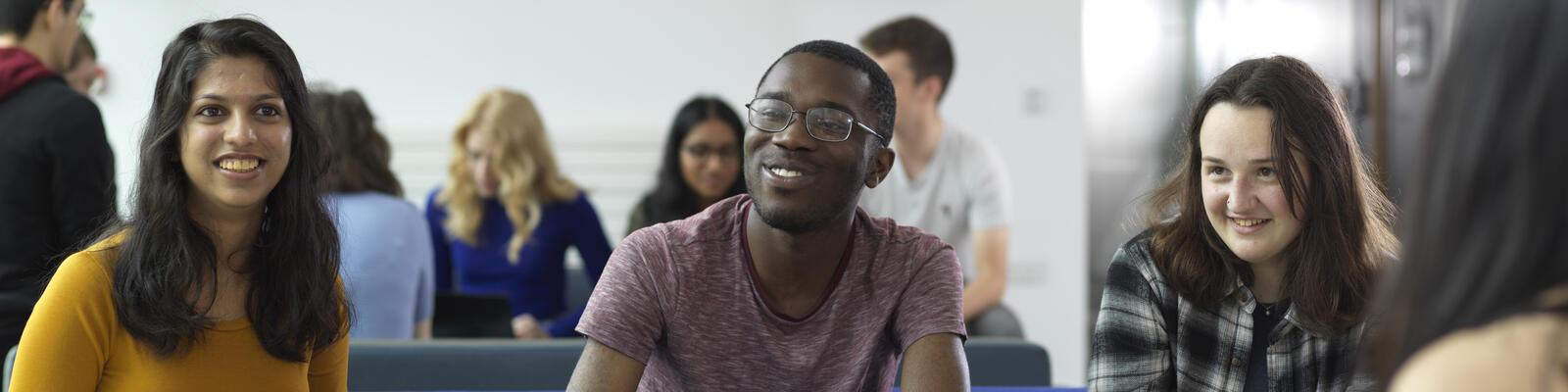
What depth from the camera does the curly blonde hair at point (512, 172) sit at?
10.8 ft

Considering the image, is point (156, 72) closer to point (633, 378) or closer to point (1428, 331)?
point (633, 378)

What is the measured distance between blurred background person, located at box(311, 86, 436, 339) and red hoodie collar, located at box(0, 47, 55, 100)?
555 millimetres

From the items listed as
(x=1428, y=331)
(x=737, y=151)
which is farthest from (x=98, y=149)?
(x=1428, y=331)

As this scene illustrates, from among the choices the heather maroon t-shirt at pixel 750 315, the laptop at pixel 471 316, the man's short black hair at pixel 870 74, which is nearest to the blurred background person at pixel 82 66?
the laptop at pixel 471 316

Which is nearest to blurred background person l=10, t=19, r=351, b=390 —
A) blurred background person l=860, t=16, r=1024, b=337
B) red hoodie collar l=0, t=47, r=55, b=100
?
red hoodie collar l=0, t=47, r=55, b=100

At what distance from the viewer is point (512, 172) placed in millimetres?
3320

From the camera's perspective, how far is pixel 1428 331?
0.71 m

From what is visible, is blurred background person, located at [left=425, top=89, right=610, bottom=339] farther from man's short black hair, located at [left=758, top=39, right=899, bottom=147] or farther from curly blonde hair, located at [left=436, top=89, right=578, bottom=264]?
man's short black hair, located at [left=758, top=39, right=899, bottom=147]

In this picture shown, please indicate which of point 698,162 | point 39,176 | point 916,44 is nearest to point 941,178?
point 916,44

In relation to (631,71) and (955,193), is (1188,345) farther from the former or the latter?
(631,71)

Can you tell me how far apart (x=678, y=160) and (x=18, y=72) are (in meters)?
1.50

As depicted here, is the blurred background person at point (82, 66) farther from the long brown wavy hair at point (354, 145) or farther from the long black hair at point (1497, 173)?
the long black hair at point (1497, 173)

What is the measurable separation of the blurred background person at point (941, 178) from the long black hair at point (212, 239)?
70.5 inches

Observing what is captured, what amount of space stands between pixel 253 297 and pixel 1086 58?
426 centimetres
